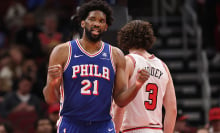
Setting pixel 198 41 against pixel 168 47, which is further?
pixel 168 47

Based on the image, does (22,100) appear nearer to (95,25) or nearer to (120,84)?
(120,84)

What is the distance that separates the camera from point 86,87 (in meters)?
6.61

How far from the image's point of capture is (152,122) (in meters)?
7.11

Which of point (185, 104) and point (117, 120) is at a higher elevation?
point (117, 120)

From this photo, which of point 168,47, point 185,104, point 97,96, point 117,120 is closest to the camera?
point 97,96

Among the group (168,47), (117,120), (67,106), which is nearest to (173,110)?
(117,120)

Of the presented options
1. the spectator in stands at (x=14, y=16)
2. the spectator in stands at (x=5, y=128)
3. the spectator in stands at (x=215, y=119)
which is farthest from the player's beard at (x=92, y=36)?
the spectator in stands at (x=14, y=16)

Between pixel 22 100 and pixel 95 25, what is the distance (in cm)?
653

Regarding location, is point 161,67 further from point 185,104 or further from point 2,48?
point 2,48

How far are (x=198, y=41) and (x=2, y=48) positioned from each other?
5.16m

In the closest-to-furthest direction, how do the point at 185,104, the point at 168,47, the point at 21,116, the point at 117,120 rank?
the point at 117,120, the point at 21,116, the point at 185,104, the point at 168,47

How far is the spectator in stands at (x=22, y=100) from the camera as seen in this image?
41.2 ft

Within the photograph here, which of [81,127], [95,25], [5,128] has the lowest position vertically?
[5,128]

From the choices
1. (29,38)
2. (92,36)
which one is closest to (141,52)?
(92,36)
